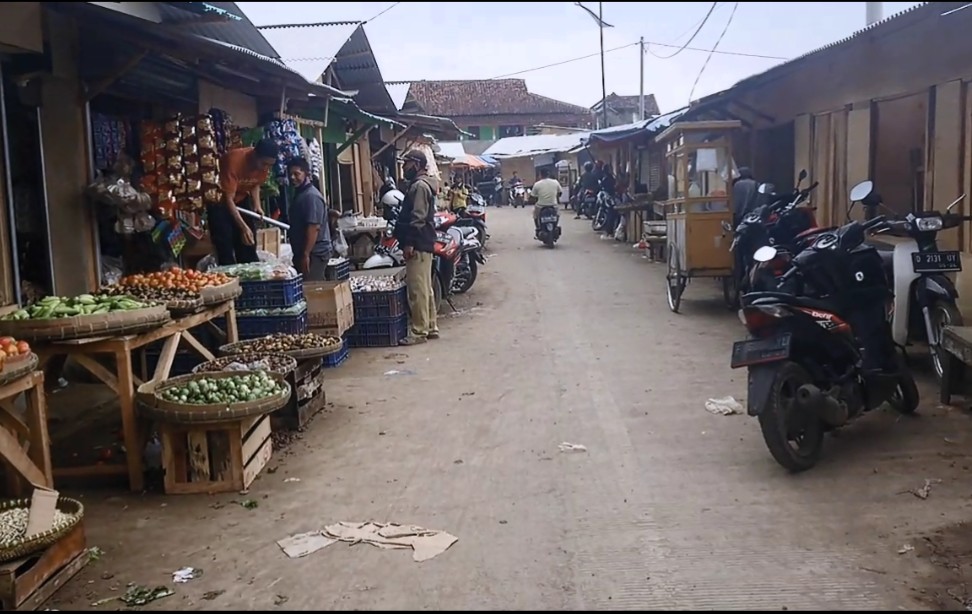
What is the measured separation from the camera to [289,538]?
4.35 metres

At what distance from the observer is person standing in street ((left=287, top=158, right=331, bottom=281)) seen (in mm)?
8781

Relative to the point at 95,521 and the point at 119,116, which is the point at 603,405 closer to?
the point at 95,521

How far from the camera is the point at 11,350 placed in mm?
4266

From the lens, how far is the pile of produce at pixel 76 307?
4980 millimetres

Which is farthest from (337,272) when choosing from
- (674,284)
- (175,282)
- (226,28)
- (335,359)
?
(674,284)

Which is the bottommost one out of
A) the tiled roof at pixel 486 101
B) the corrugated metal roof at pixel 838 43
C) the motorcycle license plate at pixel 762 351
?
the motorcycle license plate at pixel 762 351

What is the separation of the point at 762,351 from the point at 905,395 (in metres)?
1.52

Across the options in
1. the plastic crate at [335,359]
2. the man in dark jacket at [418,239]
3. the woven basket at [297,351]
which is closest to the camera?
Answer: the woven basket at [297,351]

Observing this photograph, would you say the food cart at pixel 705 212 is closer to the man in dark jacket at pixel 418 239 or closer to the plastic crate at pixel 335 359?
the man in dark jacket at pixel 418 239

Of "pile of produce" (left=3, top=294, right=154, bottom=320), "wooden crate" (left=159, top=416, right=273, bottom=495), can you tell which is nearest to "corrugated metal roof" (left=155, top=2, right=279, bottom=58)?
"pile of produce" (left=3, top=294, right=154, bottom=320)

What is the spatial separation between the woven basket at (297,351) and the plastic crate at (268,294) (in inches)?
28.9

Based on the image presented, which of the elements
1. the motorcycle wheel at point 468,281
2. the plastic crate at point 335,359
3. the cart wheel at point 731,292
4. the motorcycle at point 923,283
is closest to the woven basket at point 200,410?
the plastic crate at point 335,359

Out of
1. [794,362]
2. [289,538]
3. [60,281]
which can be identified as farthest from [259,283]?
[794,362]

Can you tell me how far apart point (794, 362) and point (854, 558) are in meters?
1.49
